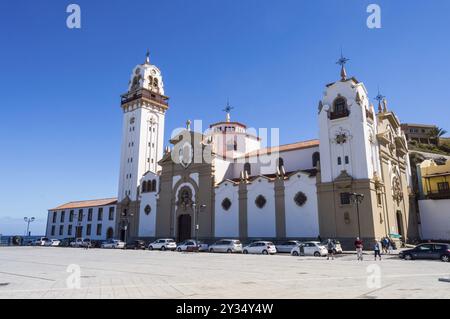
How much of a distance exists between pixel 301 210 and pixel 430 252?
50.4 feet

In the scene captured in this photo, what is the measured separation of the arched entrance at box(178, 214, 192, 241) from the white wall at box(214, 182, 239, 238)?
17.0ft

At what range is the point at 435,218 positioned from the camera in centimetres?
4450

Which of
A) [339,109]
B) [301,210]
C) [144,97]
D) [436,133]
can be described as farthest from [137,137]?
[436,133]

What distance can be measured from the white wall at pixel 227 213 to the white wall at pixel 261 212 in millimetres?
1903

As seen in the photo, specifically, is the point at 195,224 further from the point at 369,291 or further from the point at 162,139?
the point at 369,291

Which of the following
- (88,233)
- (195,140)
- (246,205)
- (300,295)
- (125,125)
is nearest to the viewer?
(300,295)

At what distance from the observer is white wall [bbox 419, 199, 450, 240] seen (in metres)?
43.0

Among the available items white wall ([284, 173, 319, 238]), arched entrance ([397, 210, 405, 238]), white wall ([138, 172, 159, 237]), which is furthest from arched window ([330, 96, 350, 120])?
white wall ([138, 172, 159, 237])

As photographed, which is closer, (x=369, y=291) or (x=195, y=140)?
(x=369, y=291)

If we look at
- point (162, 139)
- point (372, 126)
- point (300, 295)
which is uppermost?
point (162, 139)

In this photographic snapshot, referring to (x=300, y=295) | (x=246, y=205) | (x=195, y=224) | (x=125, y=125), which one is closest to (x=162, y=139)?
(x=125, y=125)

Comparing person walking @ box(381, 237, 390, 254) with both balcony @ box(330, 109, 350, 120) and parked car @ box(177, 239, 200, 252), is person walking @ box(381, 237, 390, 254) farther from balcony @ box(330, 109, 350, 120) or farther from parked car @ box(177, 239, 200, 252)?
parked car @ box(177, 239, 200, 252)

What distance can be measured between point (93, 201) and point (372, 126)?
5391 cm

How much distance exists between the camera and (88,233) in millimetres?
64938
